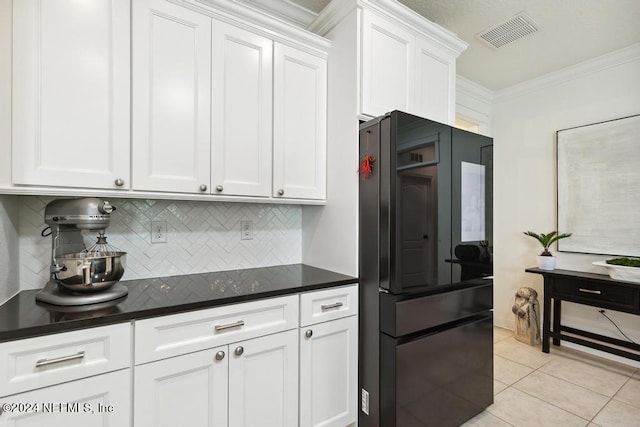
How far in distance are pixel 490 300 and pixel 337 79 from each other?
1.85m

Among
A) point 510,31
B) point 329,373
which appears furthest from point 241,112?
point 510,31

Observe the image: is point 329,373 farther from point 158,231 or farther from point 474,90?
point 474,90

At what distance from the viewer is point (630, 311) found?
2.41 metres

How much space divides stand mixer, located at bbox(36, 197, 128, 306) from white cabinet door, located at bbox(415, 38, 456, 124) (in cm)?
197

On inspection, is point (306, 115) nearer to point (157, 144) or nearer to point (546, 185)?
point (157, 144)

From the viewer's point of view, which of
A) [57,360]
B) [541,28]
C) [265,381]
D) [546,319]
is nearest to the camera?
[57,360]

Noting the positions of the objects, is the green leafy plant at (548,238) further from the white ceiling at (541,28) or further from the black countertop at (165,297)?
the black countertop at (165,297)

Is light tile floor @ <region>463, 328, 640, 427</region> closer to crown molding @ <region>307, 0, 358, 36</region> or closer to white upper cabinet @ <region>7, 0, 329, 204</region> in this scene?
white upper cabinet @ <region>7, 0, 329, 204</region>

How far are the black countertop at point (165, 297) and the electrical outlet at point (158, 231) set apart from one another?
0.24m

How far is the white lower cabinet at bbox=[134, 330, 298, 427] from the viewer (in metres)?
1.19

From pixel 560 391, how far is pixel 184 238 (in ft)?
10.1

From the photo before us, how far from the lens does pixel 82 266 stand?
1.23 meters

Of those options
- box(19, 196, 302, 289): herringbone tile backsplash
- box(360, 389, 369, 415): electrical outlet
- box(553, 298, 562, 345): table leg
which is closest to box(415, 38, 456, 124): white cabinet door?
box(19, 196, 302, 289): herringbone tile backsplash

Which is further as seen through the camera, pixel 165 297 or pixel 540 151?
pixel 540 151
